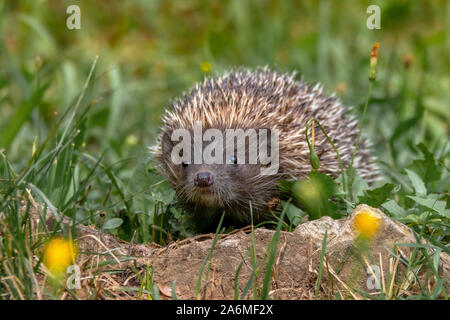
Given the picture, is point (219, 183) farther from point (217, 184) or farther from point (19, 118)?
point (19, 118)

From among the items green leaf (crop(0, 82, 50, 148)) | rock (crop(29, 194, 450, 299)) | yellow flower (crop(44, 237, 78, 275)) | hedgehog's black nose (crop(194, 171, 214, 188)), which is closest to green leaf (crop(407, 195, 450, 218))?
rock (crop(29, 194, 450, 299))

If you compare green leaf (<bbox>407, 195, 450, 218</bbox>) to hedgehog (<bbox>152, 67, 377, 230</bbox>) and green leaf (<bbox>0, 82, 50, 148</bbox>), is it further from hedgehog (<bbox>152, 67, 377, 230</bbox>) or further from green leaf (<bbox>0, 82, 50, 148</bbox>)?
green leaf (<bbox>0, 82, 50, 148</bbox>)

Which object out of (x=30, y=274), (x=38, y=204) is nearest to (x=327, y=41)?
(x=38, y=204)

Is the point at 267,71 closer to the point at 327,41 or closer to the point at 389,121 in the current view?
the point at 389,121

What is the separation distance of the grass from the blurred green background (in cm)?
3

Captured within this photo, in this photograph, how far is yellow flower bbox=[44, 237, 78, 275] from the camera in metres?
→ 3.74

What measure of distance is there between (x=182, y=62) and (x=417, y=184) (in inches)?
252

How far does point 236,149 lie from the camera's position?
5.26m

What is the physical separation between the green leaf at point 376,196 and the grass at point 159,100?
12 millimetres

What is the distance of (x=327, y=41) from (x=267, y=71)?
11.2 ft

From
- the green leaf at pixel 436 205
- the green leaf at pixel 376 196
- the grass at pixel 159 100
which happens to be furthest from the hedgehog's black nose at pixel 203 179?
the green leaf at pixel 436 205

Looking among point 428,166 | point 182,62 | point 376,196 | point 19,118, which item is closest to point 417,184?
point 428,166

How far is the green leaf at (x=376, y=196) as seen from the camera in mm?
4645

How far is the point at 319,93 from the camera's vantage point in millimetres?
6426
